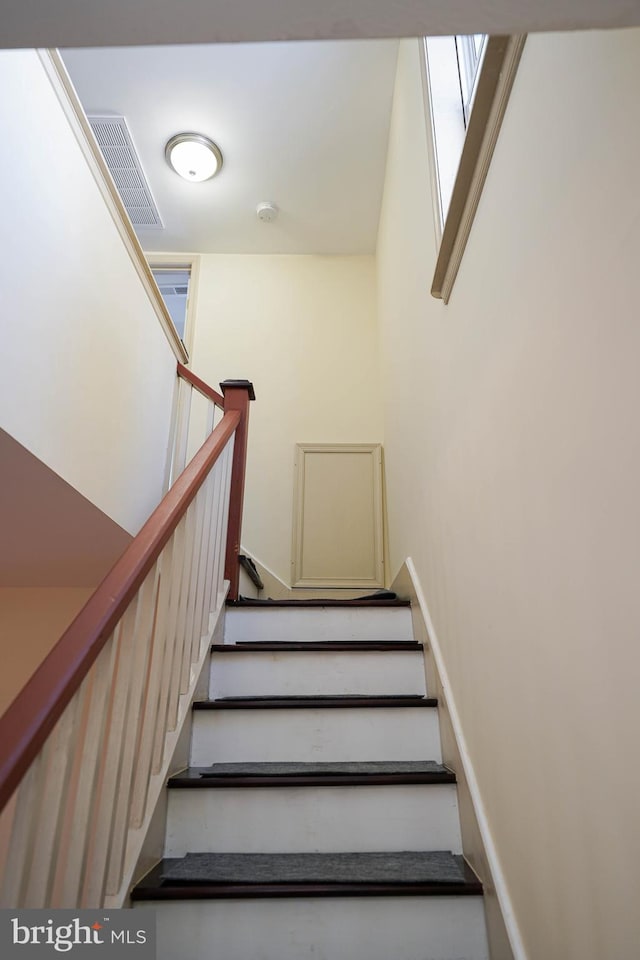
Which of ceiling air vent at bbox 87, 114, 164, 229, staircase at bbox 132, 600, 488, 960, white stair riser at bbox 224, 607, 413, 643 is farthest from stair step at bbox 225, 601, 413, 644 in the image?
ceiling air vent at bbox 87, 114, 164, 229

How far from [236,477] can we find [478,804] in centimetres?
174

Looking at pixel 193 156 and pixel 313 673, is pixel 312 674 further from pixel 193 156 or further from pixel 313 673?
pixel 193 156

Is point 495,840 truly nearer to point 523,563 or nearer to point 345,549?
point 523,563

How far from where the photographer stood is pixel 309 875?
1.42m

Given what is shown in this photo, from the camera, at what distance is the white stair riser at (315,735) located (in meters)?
1.84

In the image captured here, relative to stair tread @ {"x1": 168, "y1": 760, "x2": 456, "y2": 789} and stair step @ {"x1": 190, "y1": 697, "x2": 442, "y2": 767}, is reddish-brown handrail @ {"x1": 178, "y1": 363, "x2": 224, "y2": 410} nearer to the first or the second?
stair step @ {"x1": 190, "y1": 697, "x2": 442, "y2": 767}

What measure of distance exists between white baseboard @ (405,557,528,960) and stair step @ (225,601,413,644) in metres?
0.21

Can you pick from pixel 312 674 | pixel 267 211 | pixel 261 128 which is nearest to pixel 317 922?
pixel 312 674

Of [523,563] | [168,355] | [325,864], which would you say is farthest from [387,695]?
[168,355]

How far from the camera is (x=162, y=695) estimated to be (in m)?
1.57

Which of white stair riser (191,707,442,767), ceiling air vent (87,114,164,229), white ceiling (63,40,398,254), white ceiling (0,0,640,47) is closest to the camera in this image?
white ceiling (0,0,640,47)

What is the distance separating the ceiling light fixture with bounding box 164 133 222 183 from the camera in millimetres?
3945

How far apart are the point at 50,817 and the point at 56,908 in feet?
0.56

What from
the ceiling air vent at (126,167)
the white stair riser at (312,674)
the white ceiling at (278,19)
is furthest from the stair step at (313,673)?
the ceiling air vent at (126,167)
